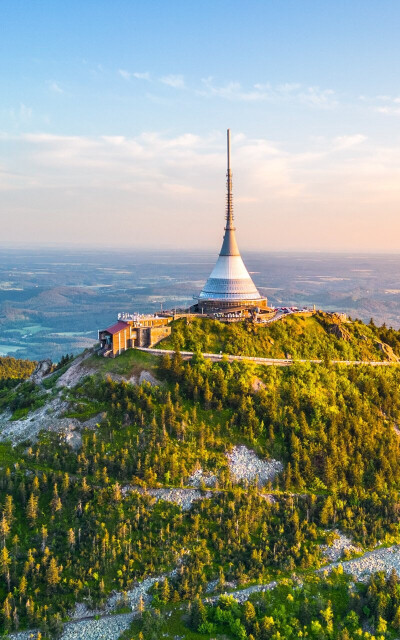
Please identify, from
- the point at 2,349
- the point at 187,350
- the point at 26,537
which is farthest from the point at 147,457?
the point at 2,349

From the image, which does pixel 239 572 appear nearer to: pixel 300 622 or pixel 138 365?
pixel 300 622

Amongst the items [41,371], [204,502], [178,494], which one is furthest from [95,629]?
[41,371]

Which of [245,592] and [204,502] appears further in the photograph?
[204,502]

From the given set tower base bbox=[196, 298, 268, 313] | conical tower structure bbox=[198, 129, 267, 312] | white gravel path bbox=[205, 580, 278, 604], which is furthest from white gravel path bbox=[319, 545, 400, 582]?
conical tower structure bbox=[198, 129, 267, 312]

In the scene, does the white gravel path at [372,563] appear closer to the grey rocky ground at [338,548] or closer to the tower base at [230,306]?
the grey rocky ground at [338,548]

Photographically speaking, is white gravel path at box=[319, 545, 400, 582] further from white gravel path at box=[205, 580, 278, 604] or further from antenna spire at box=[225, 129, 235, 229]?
antenna spire at box=[225, 129, 235, 229]

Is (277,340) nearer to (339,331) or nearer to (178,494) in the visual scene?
(339,331)
